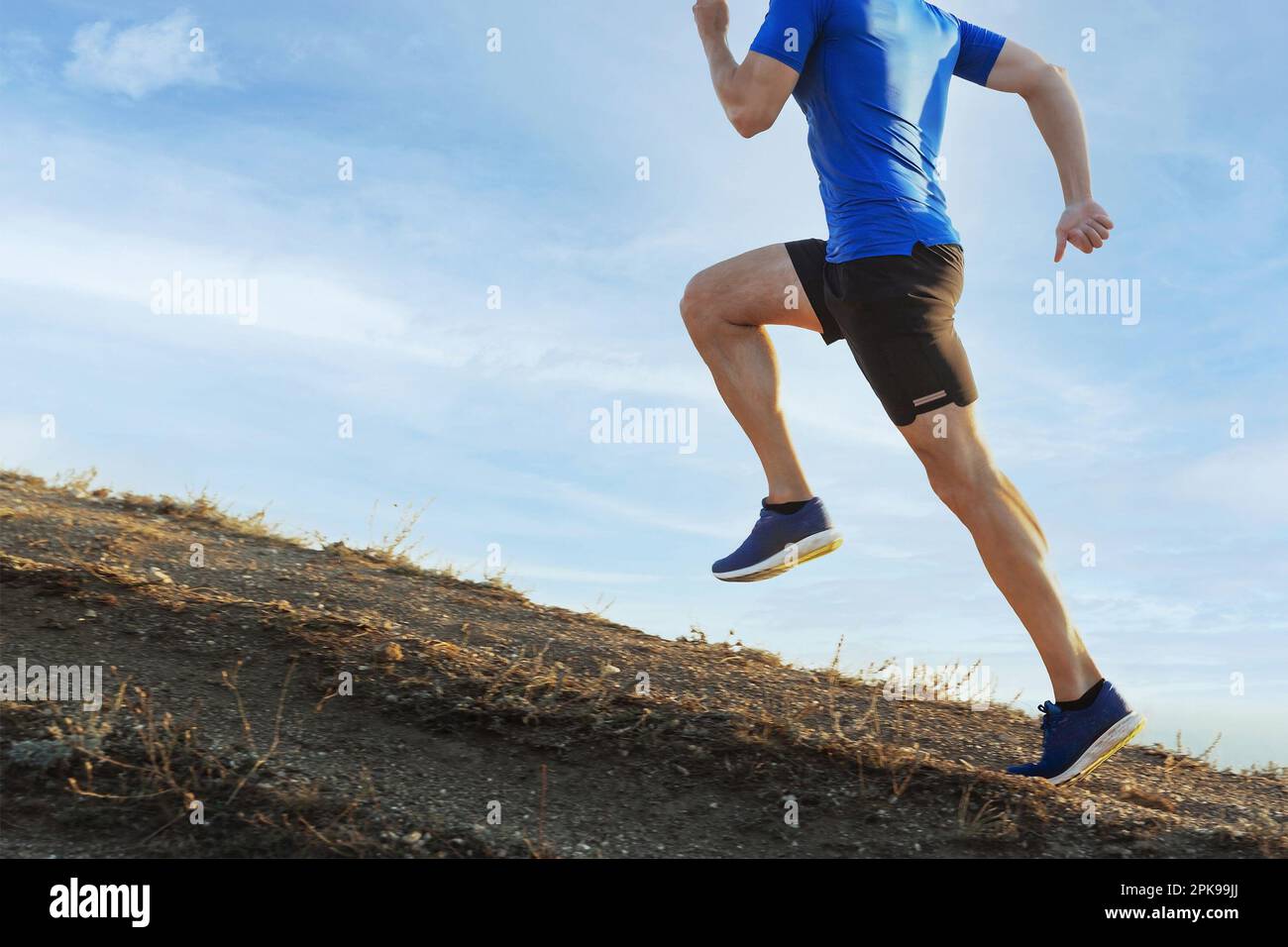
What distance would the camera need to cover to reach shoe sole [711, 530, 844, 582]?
3.87 metres

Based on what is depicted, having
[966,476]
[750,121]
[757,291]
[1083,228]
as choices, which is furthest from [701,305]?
[1083,228]

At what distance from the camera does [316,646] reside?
4.39m

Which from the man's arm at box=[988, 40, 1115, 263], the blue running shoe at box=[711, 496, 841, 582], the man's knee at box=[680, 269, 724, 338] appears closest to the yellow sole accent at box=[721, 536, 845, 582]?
the blue running shoe at box=[711, 496, 841, 582]

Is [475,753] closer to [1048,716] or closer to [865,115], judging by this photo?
[1048,716]

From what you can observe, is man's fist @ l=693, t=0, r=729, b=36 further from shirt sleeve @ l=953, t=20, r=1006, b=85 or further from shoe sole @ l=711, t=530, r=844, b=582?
shoe sole @ l=711, t=530, r=844, b=582

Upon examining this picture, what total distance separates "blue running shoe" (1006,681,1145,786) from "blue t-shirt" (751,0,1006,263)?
5.33 ft

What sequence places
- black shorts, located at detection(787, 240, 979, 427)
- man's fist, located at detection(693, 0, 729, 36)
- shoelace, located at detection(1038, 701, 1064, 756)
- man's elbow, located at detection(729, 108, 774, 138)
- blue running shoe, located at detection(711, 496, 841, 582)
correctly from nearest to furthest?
black shorts, located at detection(787, 240, 979, 427) → man's elbow, located at detection(729, 108, 774, 138) → shoelace, located at detection(1038, 701, 1064, 756) → man's fist, located at detection(693, 0, 729, 36) → blue running shoe, located at detection(711, 496, 841, 582)

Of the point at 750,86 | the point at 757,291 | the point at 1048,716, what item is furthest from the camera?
the point at 757,291

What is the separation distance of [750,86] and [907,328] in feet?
3.08

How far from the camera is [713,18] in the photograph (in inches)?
148

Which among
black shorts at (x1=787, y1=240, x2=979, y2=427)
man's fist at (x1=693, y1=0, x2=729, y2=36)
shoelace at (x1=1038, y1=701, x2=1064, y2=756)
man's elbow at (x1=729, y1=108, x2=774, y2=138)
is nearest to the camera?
black shorts at (x1=787, y1=240, x2=979, y2=427)
